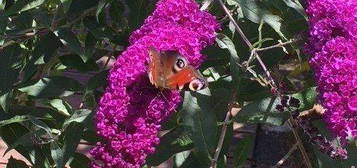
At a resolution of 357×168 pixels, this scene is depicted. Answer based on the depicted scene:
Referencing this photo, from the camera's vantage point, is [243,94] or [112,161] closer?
[112,161]

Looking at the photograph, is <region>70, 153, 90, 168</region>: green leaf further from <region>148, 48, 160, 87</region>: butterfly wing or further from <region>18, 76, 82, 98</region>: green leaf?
<region>148, 48, 160, 87</region>: butterfly wing

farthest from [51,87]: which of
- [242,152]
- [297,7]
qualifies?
[297,7]

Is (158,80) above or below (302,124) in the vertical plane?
above

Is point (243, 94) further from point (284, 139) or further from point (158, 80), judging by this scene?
point (284, 139)

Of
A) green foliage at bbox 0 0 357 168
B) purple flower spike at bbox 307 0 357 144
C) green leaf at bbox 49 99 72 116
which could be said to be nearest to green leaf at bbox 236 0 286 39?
green foliage at bbox 0 0 357 168

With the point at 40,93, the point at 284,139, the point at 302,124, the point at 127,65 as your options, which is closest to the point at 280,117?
the point at 302,124

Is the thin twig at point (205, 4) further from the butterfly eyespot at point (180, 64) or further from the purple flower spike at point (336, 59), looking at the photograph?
the butterfly eyespot at point (180, 64)

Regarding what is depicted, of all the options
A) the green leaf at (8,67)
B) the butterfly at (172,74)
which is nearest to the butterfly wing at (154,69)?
the butterfly at (172,74)

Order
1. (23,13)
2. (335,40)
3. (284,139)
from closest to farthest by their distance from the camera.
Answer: (335,40)
(23,13)
(284,139)
